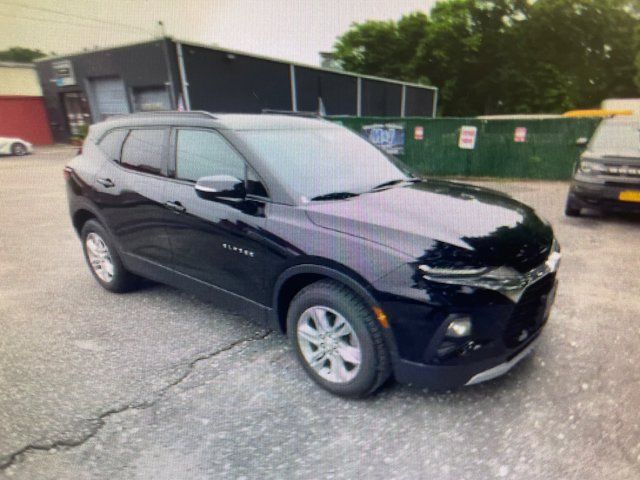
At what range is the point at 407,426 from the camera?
232cm

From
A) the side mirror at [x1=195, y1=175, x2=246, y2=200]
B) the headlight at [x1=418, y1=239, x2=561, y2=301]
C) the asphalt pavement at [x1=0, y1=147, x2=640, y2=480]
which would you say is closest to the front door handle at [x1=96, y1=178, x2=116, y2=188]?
the asphalt pavement at [x1=0, y1=147, x2=640, y2=480]

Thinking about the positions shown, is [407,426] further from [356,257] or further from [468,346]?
[356,257]

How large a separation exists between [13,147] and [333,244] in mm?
24796

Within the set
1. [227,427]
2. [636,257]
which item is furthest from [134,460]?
[636,257]

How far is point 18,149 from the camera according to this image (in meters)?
21.0

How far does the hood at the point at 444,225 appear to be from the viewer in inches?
87.0

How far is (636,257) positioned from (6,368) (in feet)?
21.3

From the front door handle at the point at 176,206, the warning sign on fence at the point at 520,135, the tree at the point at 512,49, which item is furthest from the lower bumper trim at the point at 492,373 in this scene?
the tree at the point at 512,49

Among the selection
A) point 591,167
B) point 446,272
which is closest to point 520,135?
point 591,167

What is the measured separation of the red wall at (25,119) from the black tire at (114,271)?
1209 inches

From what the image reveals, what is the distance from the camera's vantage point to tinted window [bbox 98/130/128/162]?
3838mm

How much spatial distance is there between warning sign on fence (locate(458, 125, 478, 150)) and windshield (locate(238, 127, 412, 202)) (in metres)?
9.17

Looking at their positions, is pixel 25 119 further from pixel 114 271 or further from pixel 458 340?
pixel 458 340

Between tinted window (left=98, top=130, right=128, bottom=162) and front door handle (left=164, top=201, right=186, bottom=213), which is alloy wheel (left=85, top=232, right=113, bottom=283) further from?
front door handle (left=164, top=201, right=186, bottom=213)
